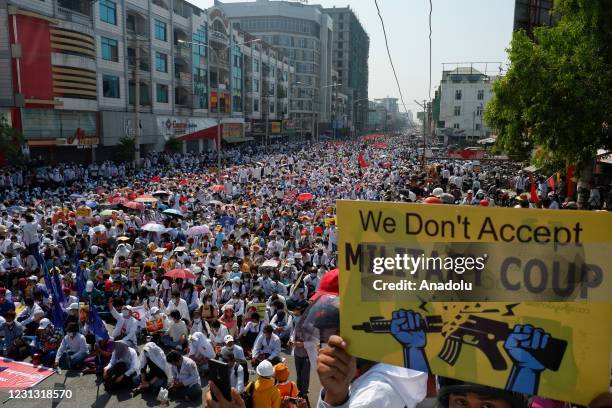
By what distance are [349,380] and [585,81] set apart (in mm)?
11719

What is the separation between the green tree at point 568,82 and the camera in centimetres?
1111

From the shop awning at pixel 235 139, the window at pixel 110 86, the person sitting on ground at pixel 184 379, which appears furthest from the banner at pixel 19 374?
the shop awning at pixel 235 139

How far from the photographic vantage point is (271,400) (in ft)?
17.1

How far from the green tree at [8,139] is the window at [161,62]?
15324 millimetres

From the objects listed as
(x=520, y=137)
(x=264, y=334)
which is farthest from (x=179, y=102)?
(x=264, y=334)

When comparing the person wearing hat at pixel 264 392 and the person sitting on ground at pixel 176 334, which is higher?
the person wearing hat at pixel 264 392

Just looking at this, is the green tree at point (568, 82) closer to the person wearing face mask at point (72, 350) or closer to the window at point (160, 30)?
the person wearing face mask at point (72, 350)

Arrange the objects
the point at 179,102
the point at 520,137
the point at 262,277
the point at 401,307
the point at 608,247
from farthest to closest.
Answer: the point at 179,102
the point at 520,137
the point at 262,277
the point at 401,307
the point at 608,247

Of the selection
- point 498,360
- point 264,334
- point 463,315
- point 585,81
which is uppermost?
point 585,81

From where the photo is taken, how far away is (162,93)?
3641 cm

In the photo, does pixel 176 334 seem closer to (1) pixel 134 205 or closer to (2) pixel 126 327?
(2) pixel 126 327

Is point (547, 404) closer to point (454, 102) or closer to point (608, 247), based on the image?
point (608, 247)

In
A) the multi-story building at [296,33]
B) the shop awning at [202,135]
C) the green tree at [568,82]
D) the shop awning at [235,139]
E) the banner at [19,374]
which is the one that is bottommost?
the banner at [19,374]

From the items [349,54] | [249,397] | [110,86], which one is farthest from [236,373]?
Result: [349,54]
